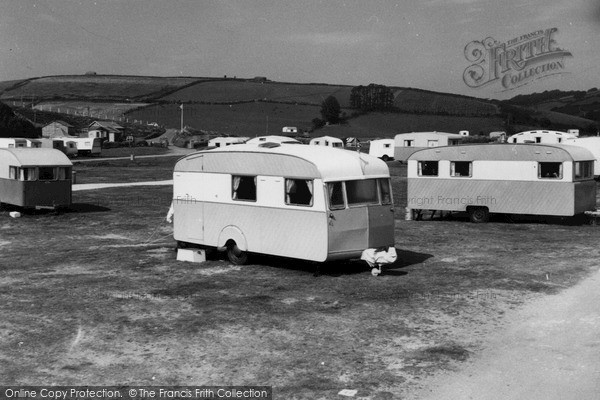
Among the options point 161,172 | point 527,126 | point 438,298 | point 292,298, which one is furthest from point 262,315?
point 527,126

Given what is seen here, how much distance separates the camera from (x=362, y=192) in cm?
1598

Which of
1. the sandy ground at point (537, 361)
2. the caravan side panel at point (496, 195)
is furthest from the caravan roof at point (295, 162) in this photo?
the caravan side panel at point (496, 195)

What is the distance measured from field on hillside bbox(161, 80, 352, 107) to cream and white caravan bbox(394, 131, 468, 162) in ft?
223

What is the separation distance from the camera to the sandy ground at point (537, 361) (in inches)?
346

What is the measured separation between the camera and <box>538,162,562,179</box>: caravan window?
24.0 m

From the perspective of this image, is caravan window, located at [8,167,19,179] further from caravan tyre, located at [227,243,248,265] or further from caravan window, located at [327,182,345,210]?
Result: caravan window, located at [327,182,345,210]

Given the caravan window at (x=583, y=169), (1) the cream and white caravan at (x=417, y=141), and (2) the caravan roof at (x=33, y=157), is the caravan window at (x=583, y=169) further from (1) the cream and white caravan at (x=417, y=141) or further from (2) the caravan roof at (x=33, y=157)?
(1) the cream and white caravan at (x=417, y=141)

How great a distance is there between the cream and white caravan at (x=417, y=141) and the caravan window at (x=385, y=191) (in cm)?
4208

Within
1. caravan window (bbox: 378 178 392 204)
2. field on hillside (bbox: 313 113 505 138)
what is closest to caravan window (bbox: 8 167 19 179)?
caravan window (bbox: 378 178 392 204)

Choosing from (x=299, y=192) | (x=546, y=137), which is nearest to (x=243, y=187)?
(x=299, y=192)

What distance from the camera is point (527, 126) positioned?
111938 mm

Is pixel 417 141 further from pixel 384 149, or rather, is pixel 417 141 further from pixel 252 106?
pixel 252 106

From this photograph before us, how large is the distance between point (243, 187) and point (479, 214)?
37.4 feet

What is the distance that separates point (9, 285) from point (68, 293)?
1.69m
